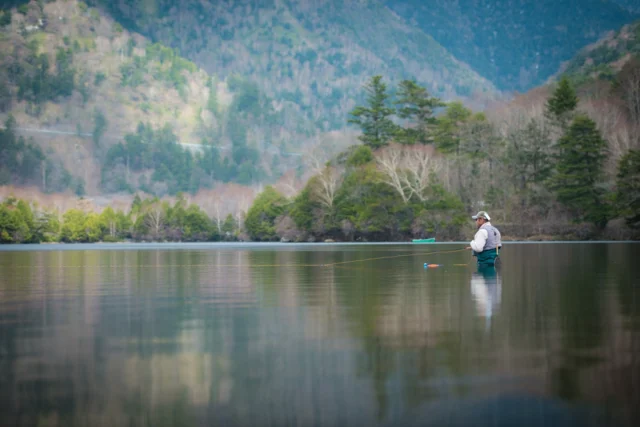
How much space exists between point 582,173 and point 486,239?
42.7 metres

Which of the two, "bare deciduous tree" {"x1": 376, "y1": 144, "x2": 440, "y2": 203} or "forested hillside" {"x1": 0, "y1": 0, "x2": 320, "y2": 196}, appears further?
"forested hillside" {"x1": 0, "y1": 0, "x2": 320, "y2": 196}

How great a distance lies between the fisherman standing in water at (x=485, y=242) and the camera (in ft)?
62.7

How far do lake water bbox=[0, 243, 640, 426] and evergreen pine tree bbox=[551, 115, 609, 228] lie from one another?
46.3m

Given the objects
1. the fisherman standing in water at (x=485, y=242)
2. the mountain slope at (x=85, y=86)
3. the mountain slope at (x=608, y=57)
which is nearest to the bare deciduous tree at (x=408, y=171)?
the mountain slope at (x=608, y=57)

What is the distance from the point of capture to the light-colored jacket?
19.1 meters

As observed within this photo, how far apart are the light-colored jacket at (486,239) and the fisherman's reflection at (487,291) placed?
0.66 metres

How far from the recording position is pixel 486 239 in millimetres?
19328

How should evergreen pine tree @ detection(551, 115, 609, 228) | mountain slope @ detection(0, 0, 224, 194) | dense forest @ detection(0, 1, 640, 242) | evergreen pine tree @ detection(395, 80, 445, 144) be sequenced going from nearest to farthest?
1. evergreen pine tree @ detection(551, 115, 609, 228)
2. dense forest @ detection(0, 1, 640, 242)
3. evergreen pine tree @ detection(395, 80, 445, 144)
4. mountain slope @ detection(0, 0, 224, 194)

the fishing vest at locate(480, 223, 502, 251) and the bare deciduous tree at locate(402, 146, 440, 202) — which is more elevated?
the bare deciduous tree at locate(402, 146, 440, 202)

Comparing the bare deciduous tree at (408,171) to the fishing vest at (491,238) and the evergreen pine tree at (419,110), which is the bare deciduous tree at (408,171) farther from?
the fishing vest at (491,238)

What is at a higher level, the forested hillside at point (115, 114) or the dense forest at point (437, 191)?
the forested hillside at point (115, 114)

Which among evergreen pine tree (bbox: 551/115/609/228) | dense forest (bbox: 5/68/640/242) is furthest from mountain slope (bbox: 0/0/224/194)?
evergreen pine tree (bbox: 551/115/609/228)

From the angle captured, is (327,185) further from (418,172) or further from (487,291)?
(487,291)

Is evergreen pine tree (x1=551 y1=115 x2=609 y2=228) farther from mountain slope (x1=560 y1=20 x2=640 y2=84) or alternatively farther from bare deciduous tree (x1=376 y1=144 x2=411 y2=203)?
mountain slope (x1=560 y1=20 x2=640 y2=84)
